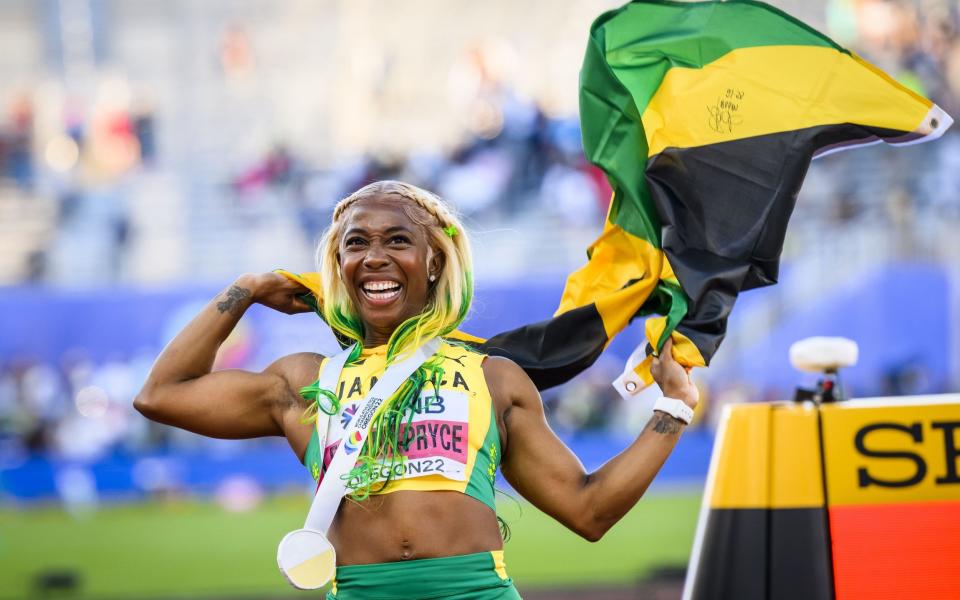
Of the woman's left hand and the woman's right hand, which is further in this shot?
the woman's right hand

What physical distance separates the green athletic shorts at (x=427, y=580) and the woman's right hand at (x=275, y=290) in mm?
777

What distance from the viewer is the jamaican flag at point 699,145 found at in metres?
3.36

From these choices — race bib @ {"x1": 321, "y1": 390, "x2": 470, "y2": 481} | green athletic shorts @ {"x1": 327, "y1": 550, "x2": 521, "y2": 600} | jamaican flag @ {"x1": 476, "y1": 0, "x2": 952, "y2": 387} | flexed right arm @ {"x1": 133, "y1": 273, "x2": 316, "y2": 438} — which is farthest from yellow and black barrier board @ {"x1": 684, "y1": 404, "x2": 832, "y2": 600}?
flexed right arm @ {"x1": 133, "y1": 273, "x2": 316, "y2": 438}

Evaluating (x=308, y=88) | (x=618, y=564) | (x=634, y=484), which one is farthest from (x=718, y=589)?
(x=308, y=88)

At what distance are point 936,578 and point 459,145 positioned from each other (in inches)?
648

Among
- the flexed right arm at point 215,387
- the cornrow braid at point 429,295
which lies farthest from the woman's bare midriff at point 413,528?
the flexed right arm at point 215,387

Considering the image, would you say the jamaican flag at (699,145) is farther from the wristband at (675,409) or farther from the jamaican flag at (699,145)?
the wristband at (675,409)

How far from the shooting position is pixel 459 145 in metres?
18.9

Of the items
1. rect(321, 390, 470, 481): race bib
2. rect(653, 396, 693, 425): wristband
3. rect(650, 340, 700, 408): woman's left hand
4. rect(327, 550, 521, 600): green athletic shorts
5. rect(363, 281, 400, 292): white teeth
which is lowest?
rect(327, 550, 521, 600): green athletic shorts

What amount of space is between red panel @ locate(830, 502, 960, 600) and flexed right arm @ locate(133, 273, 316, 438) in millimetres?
1370

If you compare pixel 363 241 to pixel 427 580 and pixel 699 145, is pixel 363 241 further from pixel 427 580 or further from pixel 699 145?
pixel 699 145

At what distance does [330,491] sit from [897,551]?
127cm

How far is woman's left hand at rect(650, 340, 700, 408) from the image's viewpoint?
3.08 meters

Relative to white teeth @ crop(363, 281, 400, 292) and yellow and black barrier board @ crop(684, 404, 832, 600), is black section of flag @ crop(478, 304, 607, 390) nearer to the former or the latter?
white teeth @ crop(363, 281, 400, 292)
